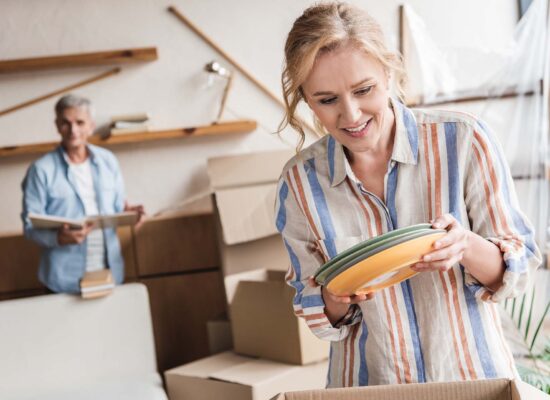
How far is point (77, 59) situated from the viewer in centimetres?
406

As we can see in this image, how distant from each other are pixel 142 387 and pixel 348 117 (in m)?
1.77

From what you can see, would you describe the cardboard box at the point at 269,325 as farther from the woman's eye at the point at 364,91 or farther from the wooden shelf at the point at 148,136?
the woman's eye at the point at 364,91

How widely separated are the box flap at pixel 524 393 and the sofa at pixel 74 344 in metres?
1.94

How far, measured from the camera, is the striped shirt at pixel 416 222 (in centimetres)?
111

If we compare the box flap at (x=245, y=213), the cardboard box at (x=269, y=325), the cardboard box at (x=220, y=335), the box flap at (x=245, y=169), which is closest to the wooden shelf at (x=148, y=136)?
the box flap at (x=245, y=169)

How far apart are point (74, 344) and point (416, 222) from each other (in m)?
1.91

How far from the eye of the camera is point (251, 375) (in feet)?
8.57

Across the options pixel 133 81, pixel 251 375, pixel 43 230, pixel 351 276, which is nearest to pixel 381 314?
pixel 351 276

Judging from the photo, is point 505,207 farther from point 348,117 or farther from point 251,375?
point 251,375

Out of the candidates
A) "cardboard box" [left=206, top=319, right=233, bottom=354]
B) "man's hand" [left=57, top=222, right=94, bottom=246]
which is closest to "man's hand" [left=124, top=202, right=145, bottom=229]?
"man's hand" [left=57, top=222, right=94, bottom=246]

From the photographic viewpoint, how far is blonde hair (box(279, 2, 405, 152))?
112 centimetres

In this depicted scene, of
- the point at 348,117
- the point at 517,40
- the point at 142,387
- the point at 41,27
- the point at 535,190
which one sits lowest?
the point at 142,387

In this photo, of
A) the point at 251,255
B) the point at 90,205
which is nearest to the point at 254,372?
the point at 251,255

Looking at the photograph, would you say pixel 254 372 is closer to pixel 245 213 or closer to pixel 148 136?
pixel 245 213
